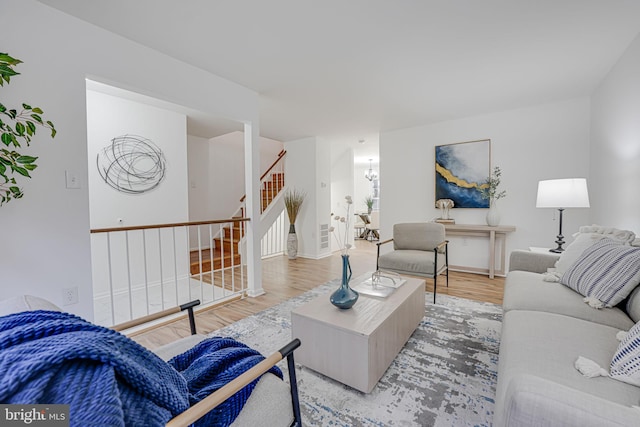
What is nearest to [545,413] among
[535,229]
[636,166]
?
[636,166]

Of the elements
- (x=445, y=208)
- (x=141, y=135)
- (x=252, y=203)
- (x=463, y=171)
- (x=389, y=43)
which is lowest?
(x=445, y=208)

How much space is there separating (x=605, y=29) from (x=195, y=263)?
537cm

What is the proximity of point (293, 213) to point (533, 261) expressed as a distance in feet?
12.9

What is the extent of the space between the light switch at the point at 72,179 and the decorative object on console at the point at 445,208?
433cm

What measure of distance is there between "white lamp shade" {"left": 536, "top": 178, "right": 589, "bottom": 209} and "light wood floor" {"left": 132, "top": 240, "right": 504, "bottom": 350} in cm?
116

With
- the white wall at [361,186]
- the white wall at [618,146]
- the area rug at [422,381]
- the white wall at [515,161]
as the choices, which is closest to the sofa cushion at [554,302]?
the area rug at [422,381]

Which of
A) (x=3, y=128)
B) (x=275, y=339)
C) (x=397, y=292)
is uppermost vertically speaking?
(x=3, y=128)

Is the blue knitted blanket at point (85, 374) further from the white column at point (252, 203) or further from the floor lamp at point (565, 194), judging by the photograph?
the floor lamp at point (565, 194)

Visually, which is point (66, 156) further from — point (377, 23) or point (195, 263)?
point (195, 263)

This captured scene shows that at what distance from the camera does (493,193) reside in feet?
13.1

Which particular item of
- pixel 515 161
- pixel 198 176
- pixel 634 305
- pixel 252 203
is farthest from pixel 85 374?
pixel 198 176

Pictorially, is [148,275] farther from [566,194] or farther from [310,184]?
[566,194]

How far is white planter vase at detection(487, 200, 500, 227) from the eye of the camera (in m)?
3.91

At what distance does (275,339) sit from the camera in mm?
2229
